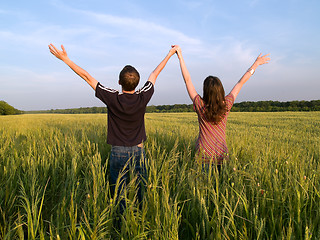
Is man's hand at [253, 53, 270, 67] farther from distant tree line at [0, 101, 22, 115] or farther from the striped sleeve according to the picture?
distant tree line at [0, 101, 22, 115]

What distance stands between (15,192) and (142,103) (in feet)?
5.49

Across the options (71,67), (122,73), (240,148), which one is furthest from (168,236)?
(240,148)

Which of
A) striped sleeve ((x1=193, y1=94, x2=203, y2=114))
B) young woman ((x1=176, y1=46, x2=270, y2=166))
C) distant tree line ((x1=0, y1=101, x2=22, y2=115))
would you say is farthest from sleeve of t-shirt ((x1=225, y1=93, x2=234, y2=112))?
distant tree line ((x1=0, y1=101, x2=22, y2=115))

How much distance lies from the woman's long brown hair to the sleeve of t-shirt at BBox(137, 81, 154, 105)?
0.67 meters

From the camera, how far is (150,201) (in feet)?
5.25

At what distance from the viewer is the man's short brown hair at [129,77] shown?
2.32 m

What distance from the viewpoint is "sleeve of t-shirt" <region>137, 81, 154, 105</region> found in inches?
96.3

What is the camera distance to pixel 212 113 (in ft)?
8.13

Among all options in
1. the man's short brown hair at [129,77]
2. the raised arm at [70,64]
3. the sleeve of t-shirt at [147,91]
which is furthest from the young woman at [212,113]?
the raised arm at [70,64]

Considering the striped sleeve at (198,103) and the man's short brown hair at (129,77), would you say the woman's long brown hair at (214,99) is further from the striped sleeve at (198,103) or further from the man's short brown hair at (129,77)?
the man's short brown hair at (129,77)

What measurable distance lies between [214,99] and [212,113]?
0.57ft

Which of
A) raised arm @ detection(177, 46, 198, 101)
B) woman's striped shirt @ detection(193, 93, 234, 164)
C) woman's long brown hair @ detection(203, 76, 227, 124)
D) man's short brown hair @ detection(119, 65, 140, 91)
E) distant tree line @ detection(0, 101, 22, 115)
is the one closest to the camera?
man's short brown hair @ detection(119, 65, 140, 91)

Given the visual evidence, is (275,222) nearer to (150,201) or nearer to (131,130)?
(150,201)

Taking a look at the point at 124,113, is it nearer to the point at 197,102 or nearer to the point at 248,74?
the point at 197,102
